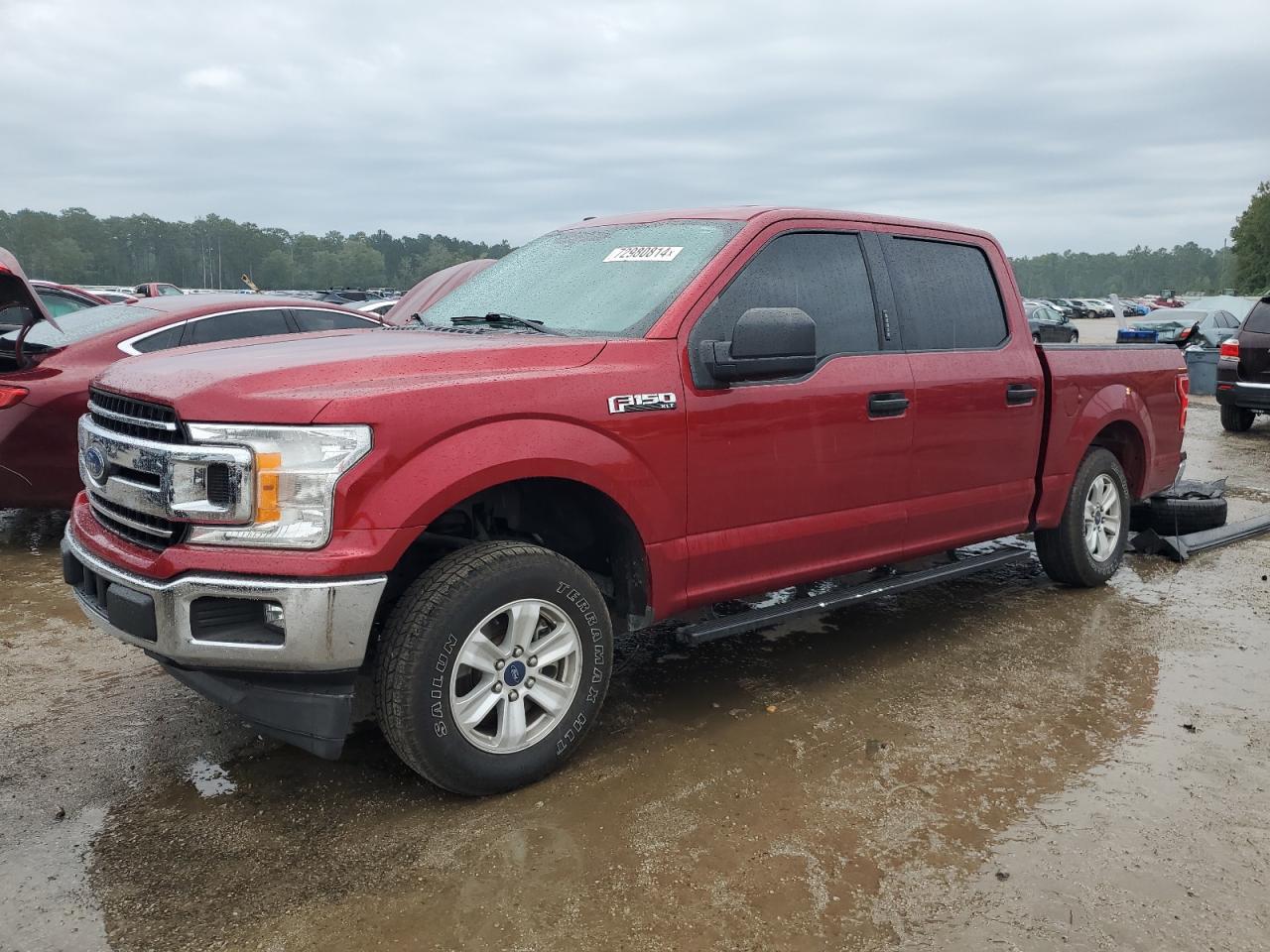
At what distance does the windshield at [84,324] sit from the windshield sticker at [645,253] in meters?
3.83

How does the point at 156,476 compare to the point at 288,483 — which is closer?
the point at 288,483

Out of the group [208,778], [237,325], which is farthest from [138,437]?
[237,325]

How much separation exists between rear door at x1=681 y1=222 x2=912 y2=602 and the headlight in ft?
4.22

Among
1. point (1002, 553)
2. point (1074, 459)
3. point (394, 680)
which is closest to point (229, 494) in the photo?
point (394, 680)

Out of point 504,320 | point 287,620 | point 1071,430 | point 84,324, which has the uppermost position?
point 504,320

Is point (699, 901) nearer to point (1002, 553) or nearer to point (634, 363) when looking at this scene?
point (634, 363)

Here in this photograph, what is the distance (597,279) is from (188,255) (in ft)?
293

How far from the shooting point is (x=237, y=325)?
275 inches

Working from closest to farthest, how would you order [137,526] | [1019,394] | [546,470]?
[137,526], [546,470], [1019,394]

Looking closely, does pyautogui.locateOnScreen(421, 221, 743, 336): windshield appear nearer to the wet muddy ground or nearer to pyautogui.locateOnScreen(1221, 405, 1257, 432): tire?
the wet muddy ground

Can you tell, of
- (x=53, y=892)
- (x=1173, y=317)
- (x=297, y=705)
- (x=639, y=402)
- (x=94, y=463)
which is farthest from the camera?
(x=1173, y=317)

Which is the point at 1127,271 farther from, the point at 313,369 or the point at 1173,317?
the point at 313,369

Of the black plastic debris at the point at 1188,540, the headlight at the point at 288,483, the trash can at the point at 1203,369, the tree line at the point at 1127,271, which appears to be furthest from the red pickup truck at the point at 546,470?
the tree line at the point at 1127,271

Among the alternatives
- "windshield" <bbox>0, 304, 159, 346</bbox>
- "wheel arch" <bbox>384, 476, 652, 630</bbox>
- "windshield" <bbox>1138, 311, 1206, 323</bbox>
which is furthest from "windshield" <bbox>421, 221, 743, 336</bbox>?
"windshield" <bbox>1138, 311, 1206, 323</bbox>
